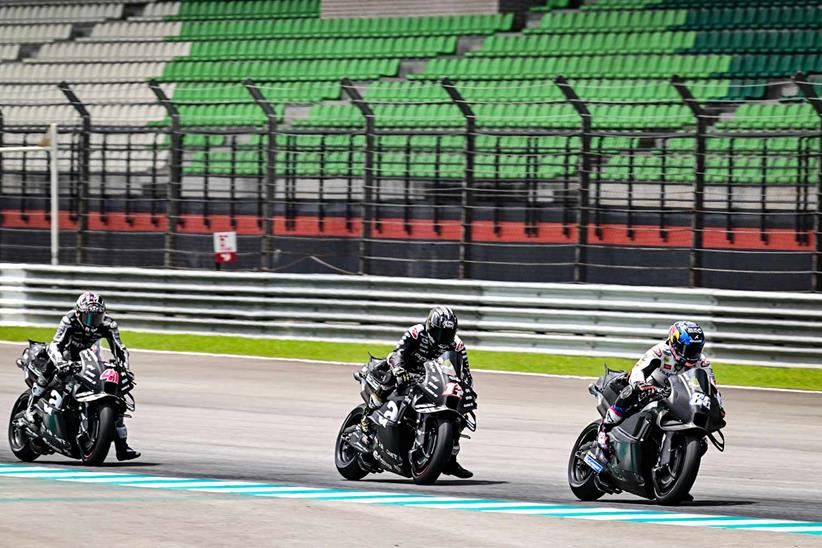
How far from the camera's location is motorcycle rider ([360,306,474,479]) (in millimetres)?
10164

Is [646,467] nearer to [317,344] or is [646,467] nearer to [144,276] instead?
[317,344]

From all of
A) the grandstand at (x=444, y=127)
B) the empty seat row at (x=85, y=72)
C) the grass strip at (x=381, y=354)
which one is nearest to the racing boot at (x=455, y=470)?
the grandstand at (x=444, y=127)

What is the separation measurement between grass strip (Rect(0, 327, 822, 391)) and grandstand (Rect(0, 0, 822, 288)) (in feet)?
4.32

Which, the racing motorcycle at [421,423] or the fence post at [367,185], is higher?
the fence post at [367,185]

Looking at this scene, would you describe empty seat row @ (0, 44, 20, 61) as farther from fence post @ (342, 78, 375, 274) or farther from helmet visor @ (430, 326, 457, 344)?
helmet visor @ (430, 326, 457, 344)

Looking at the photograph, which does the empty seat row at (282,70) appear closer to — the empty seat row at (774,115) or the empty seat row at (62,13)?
the empty seat row at (62,13)

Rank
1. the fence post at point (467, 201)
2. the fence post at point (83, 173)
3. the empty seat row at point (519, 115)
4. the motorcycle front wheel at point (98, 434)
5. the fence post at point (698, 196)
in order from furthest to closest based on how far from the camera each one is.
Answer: the empty seat row at point (519, 115), the fence post at point (83, 173), the fence post at point (467, 201), the fence post at point (698, 196), the motorcycle front wheel at point (98, 434)

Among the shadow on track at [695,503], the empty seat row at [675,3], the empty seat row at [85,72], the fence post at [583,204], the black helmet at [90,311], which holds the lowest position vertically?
the shadow on track at [695,503]

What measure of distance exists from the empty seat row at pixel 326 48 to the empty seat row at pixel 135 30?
136 cm

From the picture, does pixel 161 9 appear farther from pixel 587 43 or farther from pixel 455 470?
pixel 455 470

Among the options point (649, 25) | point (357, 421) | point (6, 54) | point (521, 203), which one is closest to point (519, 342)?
point (521, 203)

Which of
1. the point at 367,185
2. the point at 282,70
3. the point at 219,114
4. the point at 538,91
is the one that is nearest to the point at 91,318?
the point at 367,185

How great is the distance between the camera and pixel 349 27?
117 ft

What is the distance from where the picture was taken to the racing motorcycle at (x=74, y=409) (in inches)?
425
